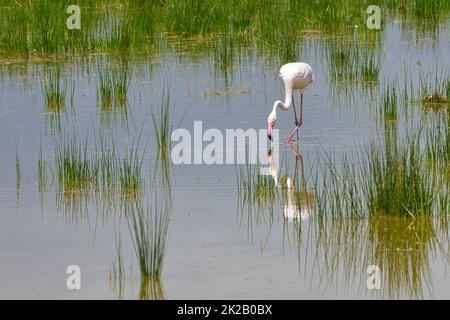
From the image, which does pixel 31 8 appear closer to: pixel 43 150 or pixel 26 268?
pixel 43 150

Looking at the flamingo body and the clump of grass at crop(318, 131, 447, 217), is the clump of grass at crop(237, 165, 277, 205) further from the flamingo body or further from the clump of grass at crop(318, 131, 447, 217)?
the flamingo body

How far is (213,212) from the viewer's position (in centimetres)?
887

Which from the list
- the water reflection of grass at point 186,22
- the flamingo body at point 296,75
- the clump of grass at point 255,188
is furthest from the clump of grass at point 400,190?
the water reflection of grass at point 186,22

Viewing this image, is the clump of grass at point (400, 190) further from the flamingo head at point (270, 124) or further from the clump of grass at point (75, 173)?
the flamingo head at point (270, 124)

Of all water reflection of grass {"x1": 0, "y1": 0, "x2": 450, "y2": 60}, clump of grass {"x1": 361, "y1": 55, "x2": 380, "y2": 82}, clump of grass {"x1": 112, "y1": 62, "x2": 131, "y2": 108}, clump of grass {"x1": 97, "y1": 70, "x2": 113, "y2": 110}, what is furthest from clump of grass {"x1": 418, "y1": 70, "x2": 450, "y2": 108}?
clump of grass {"x1": 97, "y1": 70, "x2": 113, "y2": 110}

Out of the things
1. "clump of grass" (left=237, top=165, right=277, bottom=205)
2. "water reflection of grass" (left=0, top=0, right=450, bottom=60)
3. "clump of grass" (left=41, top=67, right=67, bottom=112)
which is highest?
"water reflection of grass" (left=0, top=0, right=450, bottom=60)

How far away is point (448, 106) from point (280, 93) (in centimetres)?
252

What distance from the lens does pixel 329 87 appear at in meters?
13.8

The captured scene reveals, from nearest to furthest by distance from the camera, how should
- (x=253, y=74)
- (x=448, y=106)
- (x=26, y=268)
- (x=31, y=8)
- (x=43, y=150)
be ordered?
(x=26, y=268), (x=43, y=150), (x=448, y=106), (x=253, y=74), (x=31, y=8)

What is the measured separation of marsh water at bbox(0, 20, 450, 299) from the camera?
Answer: 24.0 feet

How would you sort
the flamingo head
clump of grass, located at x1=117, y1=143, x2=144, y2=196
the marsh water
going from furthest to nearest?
the flamingo head, clump of grass, located at x1=117, y1=143, x2=144, y2=196, the marsh water

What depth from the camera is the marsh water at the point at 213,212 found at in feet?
24.0

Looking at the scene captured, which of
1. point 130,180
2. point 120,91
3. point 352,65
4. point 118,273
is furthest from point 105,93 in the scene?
point 118,273
